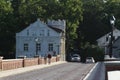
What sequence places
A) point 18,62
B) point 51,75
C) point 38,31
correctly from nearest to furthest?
1. point 51,75
2. point 18,62
3. point 38,31

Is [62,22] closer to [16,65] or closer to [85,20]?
[85,20]

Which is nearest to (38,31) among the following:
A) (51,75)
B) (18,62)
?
(18,62)

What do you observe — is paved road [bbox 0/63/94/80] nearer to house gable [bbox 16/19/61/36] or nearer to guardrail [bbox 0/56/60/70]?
guardrail [bbox 0/56/60/70]

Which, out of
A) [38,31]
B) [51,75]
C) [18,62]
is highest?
[38,31]

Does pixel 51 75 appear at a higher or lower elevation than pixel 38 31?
lower

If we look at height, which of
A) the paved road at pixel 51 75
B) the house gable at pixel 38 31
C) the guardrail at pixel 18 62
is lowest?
the paved road at pixel 51 75

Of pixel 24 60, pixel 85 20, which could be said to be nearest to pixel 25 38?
pixel 85 20

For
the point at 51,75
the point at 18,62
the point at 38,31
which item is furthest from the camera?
the point at 38,31

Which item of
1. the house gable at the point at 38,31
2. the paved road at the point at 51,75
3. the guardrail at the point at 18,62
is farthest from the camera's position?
the house gable at the point at 38,31

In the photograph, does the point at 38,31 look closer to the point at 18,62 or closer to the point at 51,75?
the point at 18,62

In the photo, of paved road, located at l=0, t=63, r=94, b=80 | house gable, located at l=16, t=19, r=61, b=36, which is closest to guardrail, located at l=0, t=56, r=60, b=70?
paved road, located at l=0, t=63, r=94, b=80

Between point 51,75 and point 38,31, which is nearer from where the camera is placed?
point 51,75

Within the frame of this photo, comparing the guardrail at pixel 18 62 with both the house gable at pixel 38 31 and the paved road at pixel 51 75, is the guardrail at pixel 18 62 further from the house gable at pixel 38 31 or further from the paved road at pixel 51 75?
the house gable at pixel 38 31

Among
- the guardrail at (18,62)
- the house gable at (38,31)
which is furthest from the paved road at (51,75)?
the house gable at (38,31)
